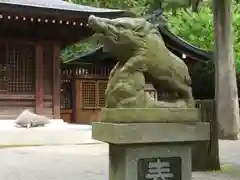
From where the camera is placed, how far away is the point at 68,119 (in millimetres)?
21172

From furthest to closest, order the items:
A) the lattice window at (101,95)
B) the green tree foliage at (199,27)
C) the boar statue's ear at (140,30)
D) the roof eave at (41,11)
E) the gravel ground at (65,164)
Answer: the green tree foliage at (199,27) < the lattice window at (101,95) < the roof eave at (41,11) < the gravel ground at (65,164) < the boar statue's ear at (140,30)

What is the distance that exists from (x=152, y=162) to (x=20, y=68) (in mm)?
12404

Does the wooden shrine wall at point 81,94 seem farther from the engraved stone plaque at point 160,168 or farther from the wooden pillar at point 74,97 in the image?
the engraved stone plaque at point 160,168

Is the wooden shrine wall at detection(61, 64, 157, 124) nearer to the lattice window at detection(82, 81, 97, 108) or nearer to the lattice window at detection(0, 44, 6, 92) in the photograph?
the lattice window at detection(82, 81, 97, 108)

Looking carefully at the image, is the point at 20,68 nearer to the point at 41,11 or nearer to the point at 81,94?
the point at 41,11

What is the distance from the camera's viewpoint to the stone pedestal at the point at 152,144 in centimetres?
441

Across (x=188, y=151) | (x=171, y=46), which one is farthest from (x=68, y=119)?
(x=188, y=151)

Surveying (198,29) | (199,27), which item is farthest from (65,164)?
(198,29)

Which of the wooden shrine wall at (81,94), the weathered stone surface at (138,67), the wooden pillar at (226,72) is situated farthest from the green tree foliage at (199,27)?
the weathered stone surface at (138,67)

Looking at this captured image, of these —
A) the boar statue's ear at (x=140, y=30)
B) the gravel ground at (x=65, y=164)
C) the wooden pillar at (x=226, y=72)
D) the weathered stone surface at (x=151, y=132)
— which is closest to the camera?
the weathered stone surface at (x=151, y=132)

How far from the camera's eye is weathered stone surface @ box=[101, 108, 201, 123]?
449cm

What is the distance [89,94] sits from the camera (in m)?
21.3

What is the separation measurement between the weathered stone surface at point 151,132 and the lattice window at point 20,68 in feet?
39.3

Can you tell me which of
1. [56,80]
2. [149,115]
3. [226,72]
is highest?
[226,72]
